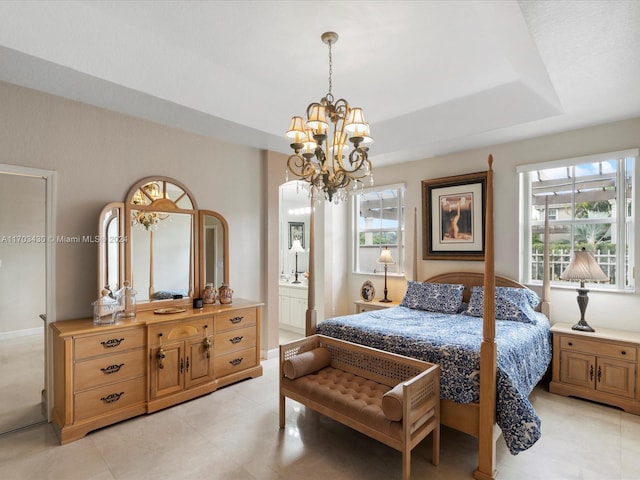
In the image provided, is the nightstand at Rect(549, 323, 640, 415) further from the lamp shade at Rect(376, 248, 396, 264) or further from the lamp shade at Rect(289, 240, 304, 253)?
the lamp shade at Rect(289, 240, 304, 253)

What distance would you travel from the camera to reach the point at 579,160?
3.52 m

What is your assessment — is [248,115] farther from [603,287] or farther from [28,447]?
[603,287]

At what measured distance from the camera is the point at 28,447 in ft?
7.98

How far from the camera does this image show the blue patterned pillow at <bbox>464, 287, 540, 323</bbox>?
3322 millimetres

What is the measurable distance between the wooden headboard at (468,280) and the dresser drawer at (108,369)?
3.51 meters

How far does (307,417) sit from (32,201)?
2.91 metres

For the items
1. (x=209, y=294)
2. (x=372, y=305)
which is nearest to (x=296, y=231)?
(x=372, y=305)

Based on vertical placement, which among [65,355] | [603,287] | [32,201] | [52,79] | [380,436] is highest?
[52,79]

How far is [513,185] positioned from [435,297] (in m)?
1.61

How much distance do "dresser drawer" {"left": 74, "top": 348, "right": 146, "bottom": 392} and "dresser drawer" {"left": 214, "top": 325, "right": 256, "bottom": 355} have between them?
2.35 ft

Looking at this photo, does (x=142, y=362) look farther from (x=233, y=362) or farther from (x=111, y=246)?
(x=111, y=246)

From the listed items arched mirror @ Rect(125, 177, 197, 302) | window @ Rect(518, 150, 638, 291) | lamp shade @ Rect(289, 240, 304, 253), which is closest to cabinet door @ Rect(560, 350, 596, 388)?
window @ Rect(518, 150, 638, 291)

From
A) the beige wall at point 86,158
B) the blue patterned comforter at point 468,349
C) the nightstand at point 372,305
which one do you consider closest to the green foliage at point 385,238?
the nightstand at point 372,305

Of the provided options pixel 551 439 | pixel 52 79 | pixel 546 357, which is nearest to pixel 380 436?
pixel 551 439
